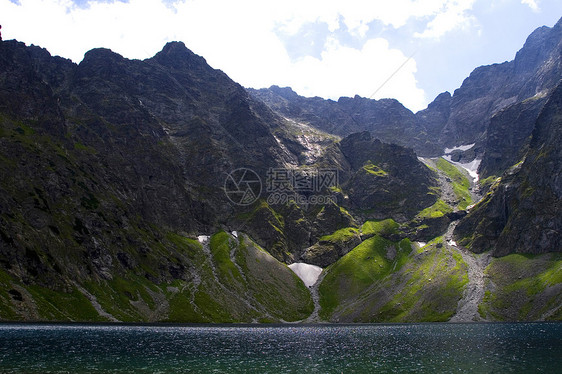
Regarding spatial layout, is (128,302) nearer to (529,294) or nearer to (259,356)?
(259,356)

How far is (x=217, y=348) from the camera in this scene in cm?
7938

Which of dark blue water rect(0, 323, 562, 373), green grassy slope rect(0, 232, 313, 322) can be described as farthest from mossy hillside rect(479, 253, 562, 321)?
green grassy slope rect(0, 232, 313, 322)

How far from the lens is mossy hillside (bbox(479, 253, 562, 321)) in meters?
164

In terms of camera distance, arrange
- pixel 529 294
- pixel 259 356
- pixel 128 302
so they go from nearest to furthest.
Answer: pixel 259 356 < pixel 128 302 < pixel 529 294

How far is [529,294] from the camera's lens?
580 feet

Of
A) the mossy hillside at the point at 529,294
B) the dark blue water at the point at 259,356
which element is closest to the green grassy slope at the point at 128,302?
the dark blue water at the point at 259,356

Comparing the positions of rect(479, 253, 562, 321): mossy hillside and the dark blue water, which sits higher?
the dark blue water

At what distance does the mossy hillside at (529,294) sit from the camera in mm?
164375

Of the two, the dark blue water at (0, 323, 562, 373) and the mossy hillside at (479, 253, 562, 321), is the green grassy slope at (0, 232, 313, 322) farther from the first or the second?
the mossy hillside at (479, 253, 562, 321)

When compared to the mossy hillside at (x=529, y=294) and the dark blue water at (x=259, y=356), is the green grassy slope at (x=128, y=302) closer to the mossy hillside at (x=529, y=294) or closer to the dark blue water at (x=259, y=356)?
the dark blue water at (x=259, y=356)

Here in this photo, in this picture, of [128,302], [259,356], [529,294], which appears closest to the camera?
[259,356]

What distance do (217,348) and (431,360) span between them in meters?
43.0

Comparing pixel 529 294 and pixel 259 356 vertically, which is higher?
pixel 259 356

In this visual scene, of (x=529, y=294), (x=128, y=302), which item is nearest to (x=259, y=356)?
(x=128, y=302)
